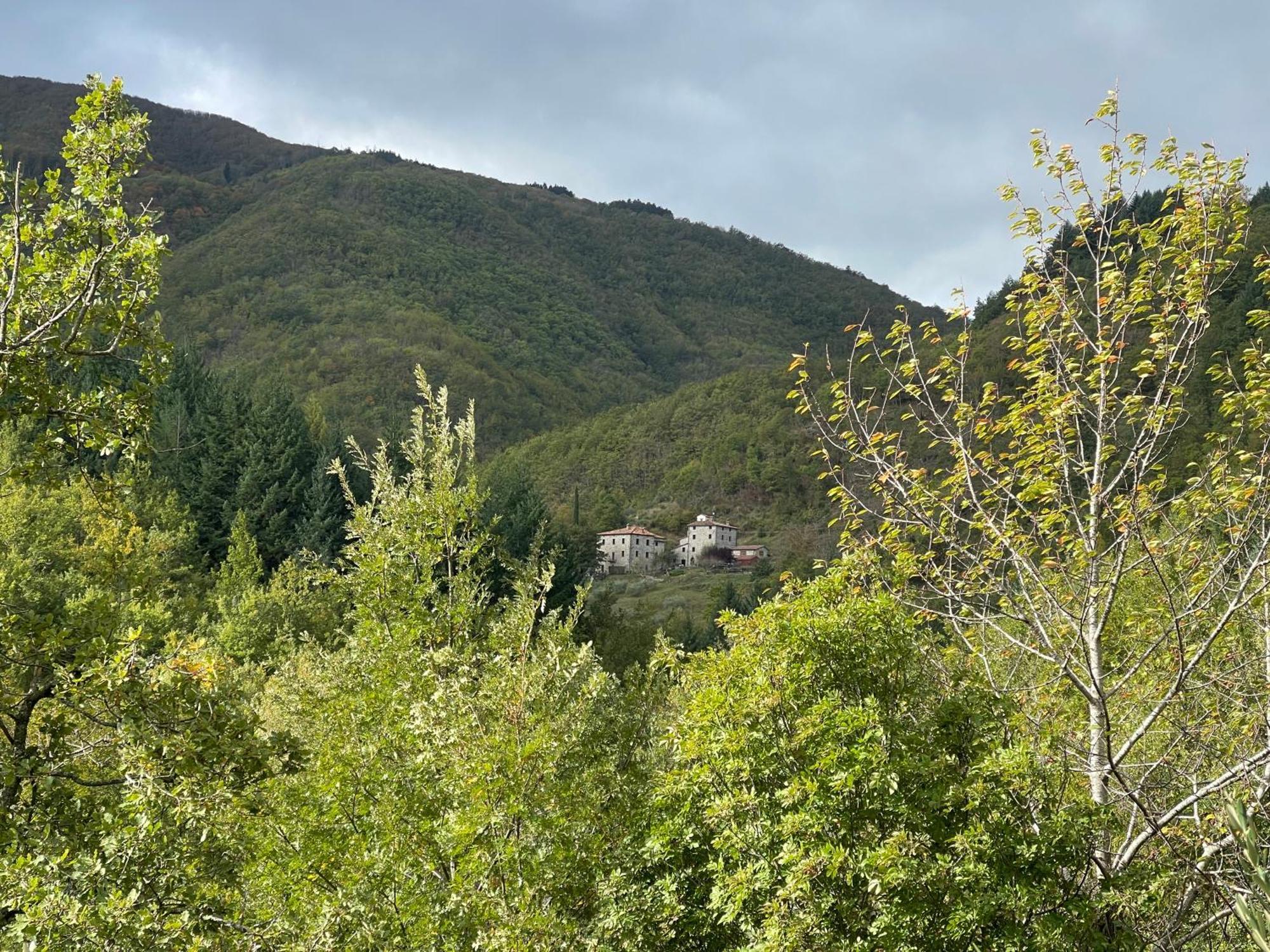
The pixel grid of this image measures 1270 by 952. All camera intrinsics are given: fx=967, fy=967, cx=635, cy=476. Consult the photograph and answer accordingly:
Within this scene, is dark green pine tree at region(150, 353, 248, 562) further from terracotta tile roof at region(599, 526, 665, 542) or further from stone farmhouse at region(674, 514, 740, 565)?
stone farmhouse at region(674, 514, 740, 565)

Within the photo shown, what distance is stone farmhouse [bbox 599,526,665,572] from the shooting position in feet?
382

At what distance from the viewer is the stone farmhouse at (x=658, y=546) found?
116500mm

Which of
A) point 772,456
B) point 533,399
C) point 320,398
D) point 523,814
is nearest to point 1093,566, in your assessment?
point 523,814

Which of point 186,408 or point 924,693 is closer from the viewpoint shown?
point 924,693

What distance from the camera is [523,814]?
7355 millimetres

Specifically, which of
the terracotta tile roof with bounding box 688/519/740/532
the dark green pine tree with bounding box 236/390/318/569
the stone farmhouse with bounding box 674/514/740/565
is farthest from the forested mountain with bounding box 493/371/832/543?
the dark green pine tree with bounding box 236/390/318/569

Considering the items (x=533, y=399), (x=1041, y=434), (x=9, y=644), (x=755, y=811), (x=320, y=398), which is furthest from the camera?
(x=533, y=399)

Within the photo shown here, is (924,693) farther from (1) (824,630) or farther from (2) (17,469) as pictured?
(2) (17,469)

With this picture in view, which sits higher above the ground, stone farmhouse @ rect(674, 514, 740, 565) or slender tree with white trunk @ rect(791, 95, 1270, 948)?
slender tree with white trunk @ rect(791, 95, 1270, 948)

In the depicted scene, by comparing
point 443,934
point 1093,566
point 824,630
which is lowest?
point 443,934

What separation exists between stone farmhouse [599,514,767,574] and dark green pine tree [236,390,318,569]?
57827 mm

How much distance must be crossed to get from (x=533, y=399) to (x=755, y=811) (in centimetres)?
18152

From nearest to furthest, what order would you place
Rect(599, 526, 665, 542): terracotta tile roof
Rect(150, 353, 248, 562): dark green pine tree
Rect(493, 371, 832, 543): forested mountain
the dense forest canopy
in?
the dense forest canopy
Rect(150, 353, 248, 562): dark green pine tree
Rect(599, 526, 665, 542): terracotta tile roof
Rect(493, 371, 832, 543): forested mountain

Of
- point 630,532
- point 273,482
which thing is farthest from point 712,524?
point 273,482
